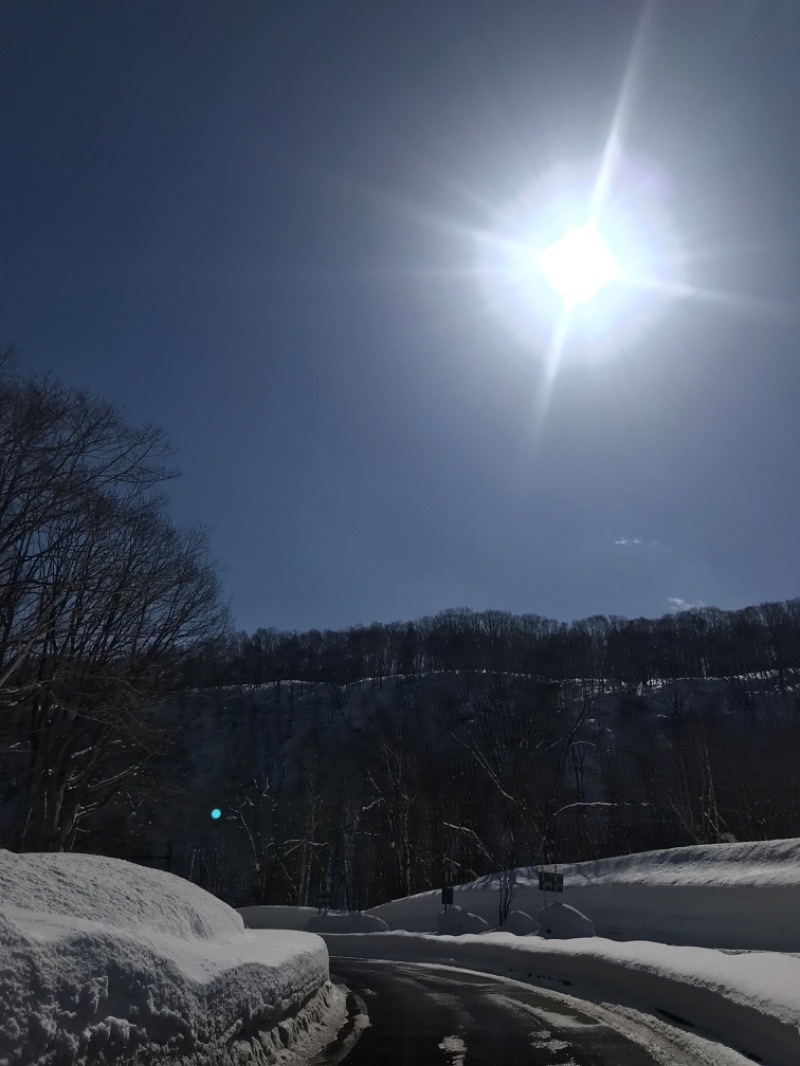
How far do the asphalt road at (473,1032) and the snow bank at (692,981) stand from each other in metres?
0.88

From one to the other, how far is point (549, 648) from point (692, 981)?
300ft

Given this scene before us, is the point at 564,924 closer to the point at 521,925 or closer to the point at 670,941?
the point at 521,925

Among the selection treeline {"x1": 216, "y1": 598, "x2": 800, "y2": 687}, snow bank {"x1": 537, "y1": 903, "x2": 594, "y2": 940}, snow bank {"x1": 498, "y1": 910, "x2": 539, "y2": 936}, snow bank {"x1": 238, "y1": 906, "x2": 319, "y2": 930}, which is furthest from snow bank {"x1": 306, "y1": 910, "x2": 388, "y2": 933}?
treeline {"x1": 216, "y1": 598, "x2": 800, "y2": 687}

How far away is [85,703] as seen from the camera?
18.4 m

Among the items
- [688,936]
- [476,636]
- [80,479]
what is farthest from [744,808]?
[476,636]

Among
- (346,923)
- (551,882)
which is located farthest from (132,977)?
(346,923)

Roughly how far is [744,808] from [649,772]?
10088 millimetres

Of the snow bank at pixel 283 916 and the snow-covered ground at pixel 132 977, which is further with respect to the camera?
the snow bank at pixel 283 916

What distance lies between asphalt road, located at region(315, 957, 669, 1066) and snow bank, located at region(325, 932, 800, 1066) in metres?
0.88

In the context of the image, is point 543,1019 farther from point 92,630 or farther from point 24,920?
point 92,630

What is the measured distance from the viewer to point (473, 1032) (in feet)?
27.1

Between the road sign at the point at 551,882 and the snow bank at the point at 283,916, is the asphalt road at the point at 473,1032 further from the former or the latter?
the snow bank at the point at 283,916

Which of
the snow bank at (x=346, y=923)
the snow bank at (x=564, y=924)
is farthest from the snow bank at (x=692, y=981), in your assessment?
the snow bank at (x=346, y=923)

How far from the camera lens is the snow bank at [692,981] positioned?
21.1 ft
